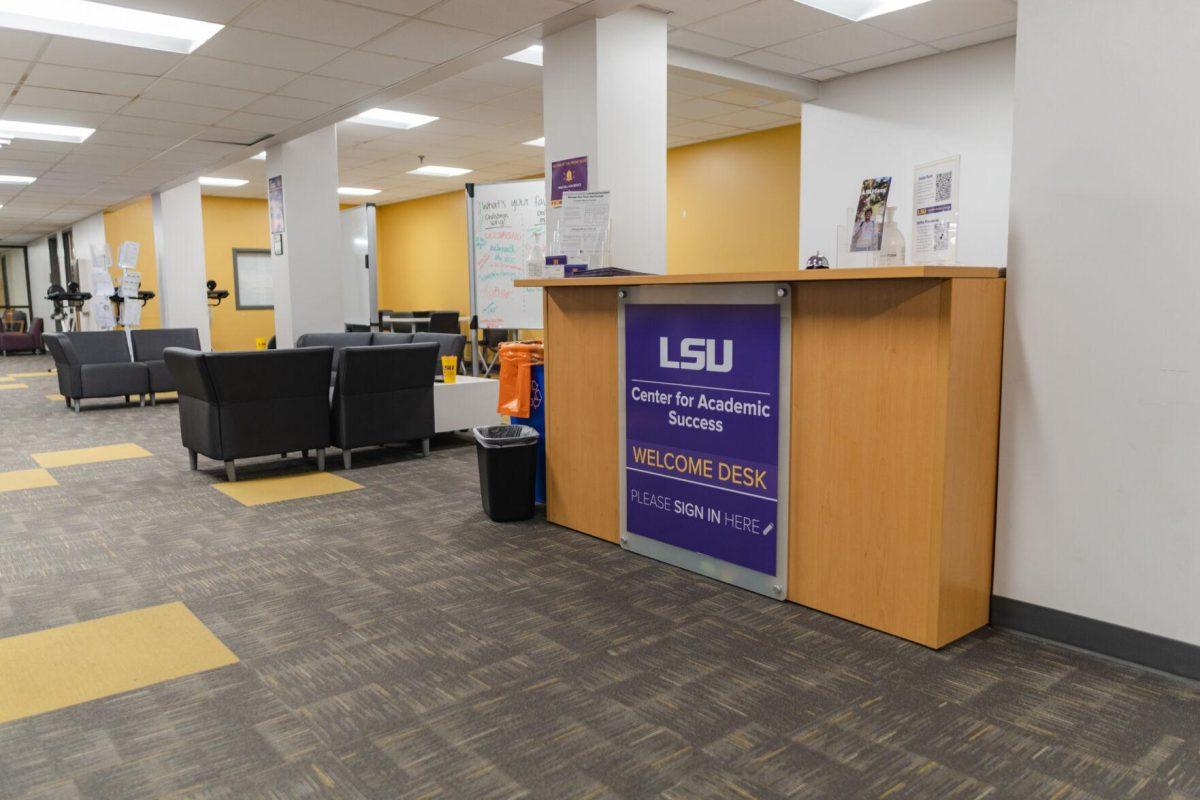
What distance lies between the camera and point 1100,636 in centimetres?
253

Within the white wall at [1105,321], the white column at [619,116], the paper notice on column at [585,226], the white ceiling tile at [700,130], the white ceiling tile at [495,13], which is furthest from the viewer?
the white ceiling tile at [700,130]

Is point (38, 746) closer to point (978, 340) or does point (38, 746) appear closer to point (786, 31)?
point (978, 340)

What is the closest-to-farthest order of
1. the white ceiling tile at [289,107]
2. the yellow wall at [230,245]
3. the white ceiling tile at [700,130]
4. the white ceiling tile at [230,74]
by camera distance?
1. the white ceiling tile at [230,74]
2. the white ceiling tile at [289,107]
3. the white ceiling tile at [700,130]
4. the yellow wall at [230,245]

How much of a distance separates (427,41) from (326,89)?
58.1 inches

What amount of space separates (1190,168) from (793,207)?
6245mm

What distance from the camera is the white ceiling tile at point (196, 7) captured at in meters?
4.34

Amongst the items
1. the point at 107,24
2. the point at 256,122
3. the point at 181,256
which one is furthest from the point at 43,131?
the point at 181,256

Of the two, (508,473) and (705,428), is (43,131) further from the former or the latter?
(705,428)

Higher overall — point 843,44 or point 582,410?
point 843,44

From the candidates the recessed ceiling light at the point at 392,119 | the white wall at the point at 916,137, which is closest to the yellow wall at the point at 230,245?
the recessed ceiling light at the point at 392,119

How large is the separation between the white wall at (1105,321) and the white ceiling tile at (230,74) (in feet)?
16.0

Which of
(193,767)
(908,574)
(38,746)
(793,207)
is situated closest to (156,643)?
(38,746)

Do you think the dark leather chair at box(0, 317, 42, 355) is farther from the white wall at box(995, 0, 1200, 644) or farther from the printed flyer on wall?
the white wall at box(995, 0, 1200, 644)

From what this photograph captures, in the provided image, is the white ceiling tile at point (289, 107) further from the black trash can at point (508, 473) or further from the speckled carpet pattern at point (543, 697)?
the speckled carpet pattern at point (543, 697)
